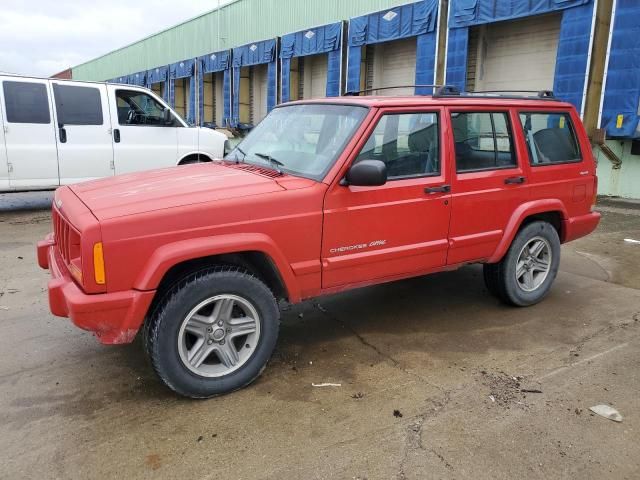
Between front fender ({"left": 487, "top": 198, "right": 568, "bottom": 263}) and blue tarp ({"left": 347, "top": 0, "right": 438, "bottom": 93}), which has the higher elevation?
blue tarp ({"left": 347, "top": 0, "right": 438, "bottom": 93})

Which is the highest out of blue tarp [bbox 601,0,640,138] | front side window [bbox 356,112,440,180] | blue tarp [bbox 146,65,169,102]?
blue tarp [bbox 146,65,169,102]

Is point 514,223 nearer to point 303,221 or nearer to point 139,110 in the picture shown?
point 303,221

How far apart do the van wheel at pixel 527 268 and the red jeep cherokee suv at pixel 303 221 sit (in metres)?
0.01

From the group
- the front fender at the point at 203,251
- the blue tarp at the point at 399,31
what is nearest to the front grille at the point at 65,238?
the front fender at the point at 203,251

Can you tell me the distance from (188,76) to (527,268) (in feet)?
87.6

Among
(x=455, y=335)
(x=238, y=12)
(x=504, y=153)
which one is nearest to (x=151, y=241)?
(x=455, y=335)

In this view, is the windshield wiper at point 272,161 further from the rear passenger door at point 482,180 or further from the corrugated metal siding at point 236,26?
the corrugated metal siding at point 236,26

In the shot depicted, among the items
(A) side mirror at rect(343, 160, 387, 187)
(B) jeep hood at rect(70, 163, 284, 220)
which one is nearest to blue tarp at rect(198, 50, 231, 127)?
(B) jeep hood at rect(70, 163, 284, 220)

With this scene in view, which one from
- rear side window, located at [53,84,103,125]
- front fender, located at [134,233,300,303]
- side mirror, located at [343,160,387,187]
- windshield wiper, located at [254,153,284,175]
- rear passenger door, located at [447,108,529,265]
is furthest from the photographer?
rear side window, located at [53,84,103,125]

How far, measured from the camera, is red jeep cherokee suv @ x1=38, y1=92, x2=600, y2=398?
2.92 meters

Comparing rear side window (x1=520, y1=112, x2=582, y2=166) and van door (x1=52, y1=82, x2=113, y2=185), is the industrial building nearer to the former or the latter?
rear side window (x1=520, y1=112, x2=582, y2=166)

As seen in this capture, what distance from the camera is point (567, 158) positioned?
4828 millimetres

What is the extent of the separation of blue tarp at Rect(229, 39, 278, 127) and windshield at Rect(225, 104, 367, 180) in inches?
639

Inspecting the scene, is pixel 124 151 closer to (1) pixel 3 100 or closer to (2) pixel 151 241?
(1) pixel 3 100
